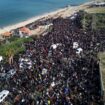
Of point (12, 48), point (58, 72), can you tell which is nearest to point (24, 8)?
point (12, 48)

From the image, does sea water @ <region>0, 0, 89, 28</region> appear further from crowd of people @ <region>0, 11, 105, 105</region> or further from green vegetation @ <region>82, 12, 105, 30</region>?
crowd of people @ <region>0, 11, 105, 105</region>

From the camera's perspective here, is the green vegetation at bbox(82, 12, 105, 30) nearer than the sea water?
Yes

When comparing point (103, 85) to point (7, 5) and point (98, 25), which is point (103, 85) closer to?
point (98, 25)

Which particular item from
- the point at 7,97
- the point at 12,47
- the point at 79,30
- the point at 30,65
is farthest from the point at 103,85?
the point at 79,30

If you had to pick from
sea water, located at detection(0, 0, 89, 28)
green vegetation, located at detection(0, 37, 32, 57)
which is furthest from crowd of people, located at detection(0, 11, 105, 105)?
sea water, located at detection(0, 0, 89, 28)

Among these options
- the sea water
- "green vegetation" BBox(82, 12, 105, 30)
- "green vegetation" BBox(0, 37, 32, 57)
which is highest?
"green vegetation" BBox(0, 37, 32, 57)

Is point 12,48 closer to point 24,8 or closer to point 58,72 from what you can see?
point 58,72

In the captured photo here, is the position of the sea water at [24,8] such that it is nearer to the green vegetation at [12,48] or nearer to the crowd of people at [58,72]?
the green vegetation at [12,48]
